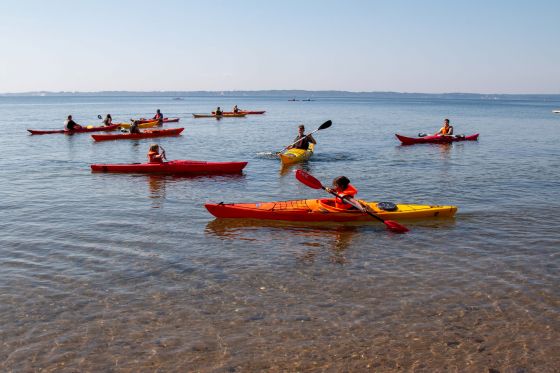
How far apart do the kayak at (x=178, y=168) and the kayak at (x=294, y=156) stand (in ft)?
9.24

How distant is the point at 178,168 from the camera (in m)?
19.8

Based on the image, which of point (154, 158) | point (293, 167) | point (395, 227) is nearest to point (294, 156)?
point (293, 167)

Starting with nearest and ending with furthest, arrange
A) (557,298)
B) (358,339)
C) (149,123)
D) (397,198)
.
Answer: (358,339), (557,298), (397,198), (149,123)

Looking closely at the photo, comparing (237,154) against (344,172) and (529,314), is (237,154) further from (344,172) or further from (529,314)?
(529,314)

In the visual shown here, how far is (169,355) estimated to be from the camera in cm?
650

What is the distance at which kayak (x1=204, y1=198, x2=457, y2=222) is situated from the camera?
1249 cm

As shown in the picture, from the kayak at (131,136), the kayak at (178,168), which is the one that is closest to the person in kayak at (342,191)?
the kayak at (178,168)

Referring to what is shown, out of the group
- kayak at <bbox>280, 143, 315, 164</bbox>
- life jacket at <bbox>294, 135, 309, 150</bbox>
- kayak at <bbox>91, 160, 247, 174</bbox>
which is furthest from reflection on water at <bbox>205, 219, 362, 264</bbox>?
life jacket at <bbox>294, 135, 309, 150</bbox>

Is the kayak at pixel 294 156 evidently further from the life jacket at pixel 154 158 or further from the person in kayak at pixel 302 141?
the life jacket at pixel 154 158

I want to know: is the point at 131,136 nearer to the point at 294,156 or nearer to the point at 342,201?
the point at 294,156

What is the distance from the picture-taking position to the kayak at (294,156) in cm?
2253

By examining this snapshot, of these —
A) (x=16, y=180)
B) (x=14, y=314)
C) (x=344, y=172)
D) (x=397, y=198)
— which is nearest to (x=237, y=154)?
(x=344, y=172)

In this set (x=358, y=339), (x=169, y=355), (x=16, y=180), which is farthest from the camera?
(x=16, y=180)

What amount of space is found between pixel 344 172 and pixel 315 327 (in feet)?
48.6
